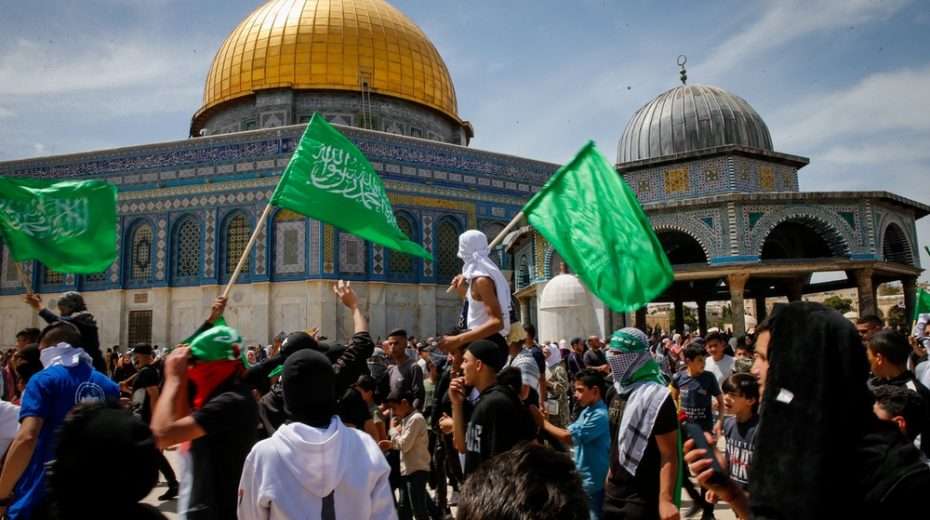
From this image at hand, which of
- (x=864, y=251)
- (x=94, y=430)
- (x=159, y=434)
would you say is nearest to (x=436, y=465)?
(x=159, y=434)

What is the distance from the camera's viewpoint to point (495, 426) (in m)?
3.30

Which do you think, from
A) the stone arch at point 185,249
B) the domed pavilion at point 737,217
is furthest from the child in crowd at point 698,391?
the stone arch at point 185,249

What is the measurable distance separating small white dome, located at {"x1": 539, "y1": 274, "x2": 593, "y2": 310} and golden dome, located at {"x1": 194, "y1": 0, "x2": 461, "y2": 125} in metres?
13.6

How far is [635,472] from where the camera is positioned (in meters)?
3.32

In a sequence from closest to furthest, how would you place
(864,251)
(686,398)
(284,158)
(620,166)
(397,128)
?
(686,398) < (864,251) < (284,158) < (620,166) < (397,128)

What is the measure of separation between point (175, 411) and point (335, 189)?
2980 millimetres

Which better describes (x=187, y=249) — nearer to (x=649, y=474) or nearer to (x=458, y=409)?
(x=458, y=409)

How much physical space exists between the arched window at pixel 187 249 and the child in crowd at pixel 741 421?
21515 millimetres

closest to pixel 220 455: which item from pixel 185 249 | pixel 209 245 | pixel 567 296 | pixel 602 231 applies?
pixel 602 231

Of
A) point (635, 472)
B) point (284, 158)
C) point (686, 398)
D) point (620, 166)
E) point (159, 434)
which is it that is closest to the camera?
point (159, 434)

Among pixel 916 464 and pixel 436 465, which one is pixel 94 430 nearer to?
pixel 916 464

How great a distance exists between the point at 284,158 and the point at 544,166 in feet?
34.0

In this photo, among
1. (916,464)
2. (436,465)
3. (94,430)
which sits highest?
(94,430)

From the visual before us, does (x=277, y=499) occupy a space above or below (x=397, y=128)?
below
